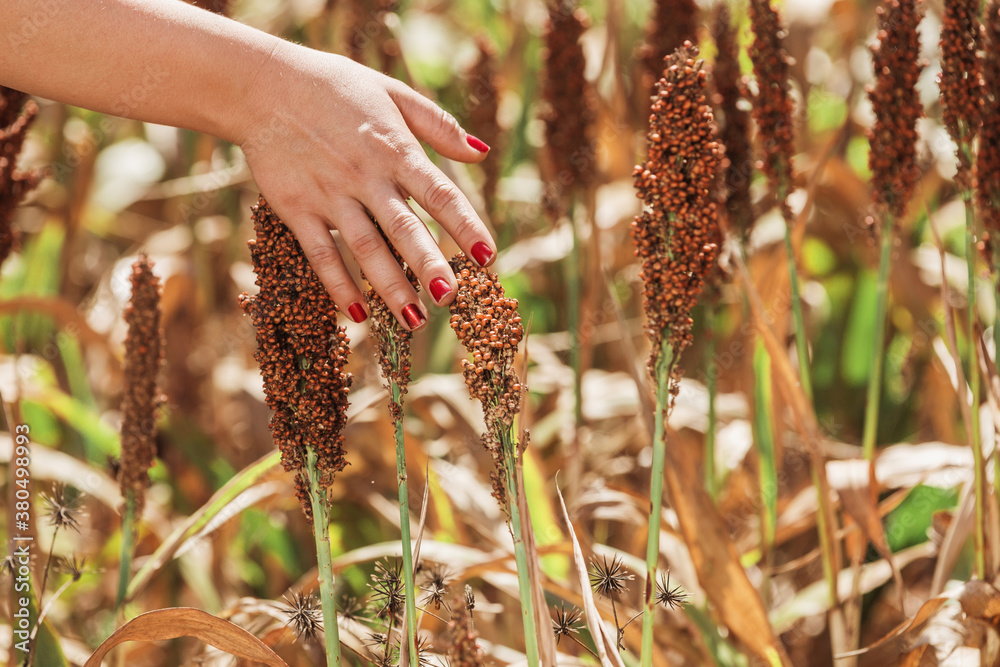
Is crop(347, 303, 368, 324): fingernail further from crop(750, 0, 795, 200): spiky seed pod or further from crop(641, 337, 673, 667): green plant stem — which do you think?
crop(750, 0, 795, 200): spiky seed pod

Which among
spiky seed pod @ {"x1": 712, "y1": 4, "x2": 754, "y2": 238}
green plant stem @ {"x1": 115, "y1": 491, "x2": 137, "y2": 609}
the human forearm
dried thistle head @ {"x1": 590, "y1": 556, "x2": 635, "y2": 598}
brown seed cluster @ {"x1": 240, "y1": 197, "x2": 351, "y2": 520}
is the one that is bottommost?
dried thistle head @ {"x1": 590, "y1": 556, "x2": 635, "y2": 598}

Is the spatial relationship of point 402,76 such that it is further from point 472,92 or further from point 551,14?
point 551,14

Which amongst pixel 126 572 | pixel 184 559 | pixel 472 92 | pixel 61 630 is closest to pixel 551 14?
pixel 472 92

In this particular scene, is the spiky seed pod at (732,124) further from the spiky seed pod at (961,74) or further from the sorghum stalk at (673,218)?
the sorghum stalk at (673,218)

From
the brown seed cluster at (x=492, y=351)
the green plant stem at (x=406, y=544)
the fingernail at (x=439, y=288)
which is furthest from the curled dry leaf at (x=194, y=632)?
the fingernail at (x=439, y=288)

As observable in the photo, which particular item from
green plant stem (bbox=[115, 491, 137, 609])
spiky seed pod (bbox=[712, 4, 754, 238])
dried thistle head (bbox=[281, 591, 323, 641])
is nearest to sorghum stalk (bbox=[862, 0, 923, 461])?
spiky seed pod (bbox=[712, 4, 754, 238])

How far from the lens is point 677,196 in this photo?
108cm

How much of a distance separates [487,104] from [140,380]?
1.24 m

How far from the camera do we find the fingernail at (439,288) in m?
1.01

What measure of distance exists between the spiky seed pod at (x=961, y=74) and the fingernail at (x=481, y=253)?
2.80 feet

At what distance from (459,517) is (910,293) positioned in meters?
1.47

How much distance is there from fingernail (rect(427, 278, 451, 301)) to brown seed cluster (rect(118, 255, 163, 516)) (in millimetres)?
648

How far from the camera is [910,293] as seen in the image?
7.67ft

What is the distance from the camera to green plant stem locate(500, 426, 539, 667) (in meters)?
0.99
